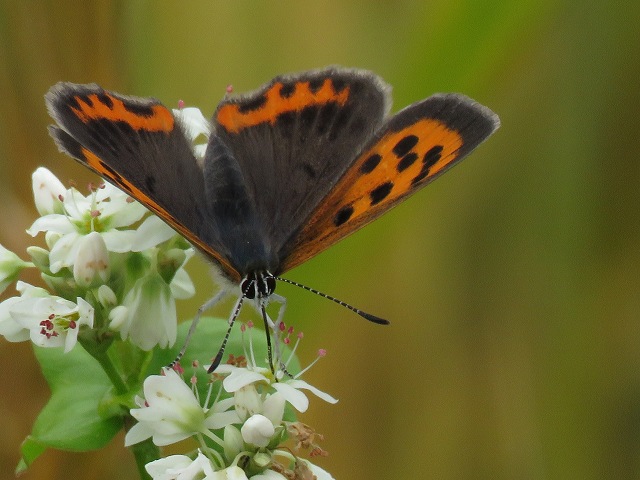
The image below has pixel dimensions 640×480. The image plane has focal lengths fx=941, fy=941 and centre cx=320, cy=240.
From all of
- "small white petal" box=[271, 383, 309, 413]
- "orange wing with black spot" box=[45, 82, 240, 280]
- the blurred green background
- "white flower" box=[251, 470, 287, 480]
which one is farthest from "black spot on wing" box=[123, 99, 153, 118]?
the blurred green background

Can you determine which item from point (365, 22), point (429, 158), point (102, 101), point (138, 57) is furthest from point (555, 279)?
Answer: point (102, 101)

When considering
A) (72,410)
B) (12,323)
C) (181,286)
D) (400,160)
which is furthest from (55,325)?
(400,160)

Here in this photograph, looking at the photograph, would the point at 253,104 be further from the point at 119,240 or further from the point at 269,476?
the point at 269,476

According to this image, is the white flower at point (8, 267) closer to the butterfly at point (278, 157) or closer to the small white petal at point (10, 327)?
the small white petal at point (10, 327)

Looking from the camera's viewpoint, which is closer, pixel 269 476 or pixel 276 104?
pixel 269 476

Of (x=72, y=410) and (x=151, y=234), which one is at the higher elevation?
(x=151, y=234)

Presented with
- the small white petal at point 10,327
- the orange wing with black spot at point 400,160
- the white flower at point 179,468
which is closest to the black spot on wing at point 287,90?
the orange wing with black spot at point 400,160
